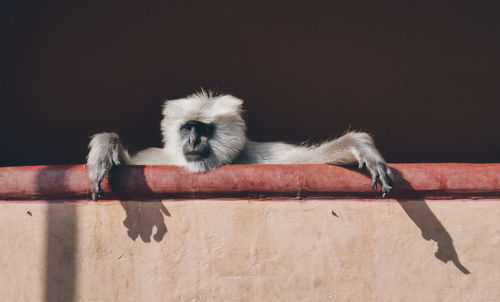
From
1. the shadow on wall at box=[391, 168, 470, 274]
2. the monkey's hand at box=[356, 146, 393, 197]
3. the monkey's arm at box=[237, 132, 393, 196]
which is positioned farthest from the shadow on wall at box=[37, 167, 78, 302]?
the shadow on wall at box=[391, 168, 470, 274]

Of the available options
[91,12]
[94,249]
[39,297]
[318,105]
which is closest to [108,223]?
[94,249]

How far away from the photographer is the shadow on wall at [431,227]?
249 cm

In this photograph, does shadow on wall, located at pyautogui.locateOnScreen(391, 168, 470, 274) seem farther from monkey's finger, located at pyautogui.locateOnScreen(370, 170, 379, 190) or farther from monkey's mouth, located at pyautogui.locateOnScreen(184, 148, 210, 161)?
monkey's mouth, located at pyautogui.locateOnScreen(184, 148, 210, 161)

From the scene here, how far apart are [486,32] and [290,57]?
1.61m

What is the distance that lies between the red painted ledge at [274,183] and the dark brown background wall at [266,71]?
217 centimetres

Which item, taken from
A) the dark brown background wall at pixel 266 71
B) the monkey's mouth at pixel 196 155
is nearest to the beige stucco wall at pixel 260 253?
the monkey's mouth at pixel 196 155

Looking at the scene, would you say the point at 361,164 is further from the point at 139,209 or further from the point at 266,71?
the point at 266,71

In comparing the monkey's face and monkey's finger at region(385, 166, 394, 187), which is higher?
the monkey's face

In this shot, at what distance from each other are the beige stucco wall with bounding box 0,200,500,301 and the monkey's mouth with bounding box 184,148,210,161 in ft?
1.88

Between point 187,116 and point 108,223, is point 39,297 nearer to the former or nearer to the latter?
point 108,223

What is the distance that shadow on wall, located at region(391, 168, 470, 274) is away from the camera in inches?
98.0

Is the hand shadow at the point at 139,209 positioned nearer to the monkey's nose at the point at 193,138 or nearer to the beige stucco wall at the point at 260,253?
the beige stucco wall at the point at 260,253

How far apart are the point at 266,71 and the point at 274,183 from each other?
7.67ft

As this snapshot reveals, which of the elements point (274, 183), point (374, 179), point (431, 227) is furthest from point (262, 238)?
point (431, 227)
